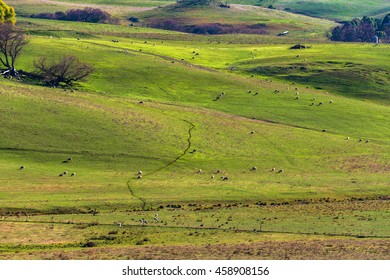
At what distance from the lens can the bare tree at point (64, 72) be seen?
314ft

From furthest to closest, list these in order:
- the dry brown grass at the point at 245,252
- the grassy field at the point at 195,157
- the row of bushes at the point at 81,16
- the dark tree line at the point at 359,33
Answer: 1. the row of bushes at the point at 81,16
2. the dark tree line at the point at 359,33
3. the grassy field at the point at 195,157
4. the dry brown grass at the point at 245,252

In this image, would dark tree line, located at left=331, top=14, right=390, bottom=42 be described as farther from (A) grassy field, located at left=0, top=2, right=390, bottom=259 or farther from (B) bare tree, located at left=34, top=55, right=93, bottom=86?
(B) bare tree, located at left=34, top=55, right=93, bottom=86

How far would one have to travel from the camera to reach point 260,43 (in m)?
156

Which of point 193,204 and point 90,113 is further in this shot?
point 90,113

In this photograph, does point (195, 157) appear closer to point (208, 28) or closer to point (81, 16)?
point (81, 16)

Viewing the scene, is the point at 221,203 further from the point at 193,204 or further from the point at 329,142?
the point at 329,142

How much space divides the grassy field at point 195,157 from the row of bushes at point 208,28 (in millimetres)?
63017

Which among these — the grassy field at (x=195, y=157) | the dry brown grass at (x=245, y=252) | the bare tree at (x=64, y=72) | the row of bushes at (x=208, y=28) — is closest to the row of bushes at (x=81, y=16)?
the row of bushes at (x=208, y=28)

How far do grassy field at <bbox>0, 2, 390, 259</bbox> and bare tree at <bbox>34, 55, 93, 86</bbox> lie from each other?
2062 mm

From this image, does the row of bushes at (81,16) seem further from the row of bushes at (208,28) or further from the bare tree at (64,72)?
the bare tree at (64,72)

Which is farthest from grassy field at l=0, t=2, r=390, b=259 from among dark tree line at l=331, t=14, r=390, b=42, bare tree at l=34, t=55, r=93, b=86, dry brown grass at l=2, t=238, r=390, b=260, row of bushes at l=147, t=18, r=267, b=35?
row of bushes at l=147, t=18, r=267, b=35

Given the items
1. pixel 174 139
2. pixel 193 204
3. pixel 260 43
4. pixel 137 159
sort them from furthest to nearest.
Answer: pixel 260 43, pixel 174 139, pixel 137 159, pixel 193 204

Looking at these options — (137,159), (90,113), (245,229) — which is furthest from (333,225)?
(90,113)

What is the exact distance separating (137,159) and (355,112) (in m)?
34.2
